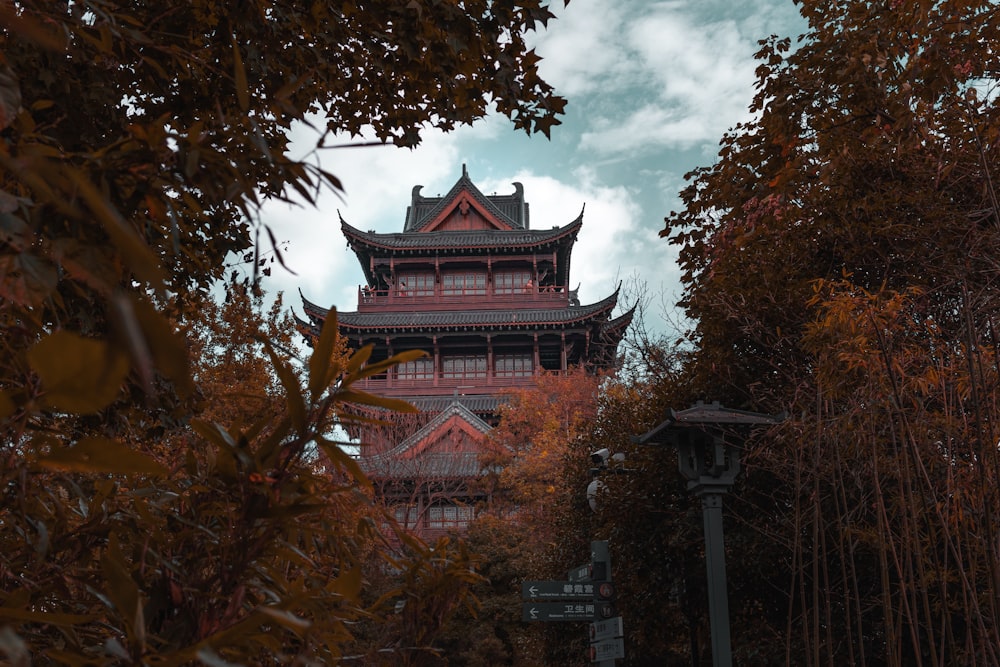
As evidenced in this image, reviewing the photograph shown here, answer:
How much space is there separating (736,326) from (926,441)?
2892mm

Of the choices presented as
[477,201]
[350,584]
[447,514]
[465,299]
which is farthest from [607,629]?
[477,201]

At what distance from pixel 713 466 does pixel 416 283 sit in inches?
852

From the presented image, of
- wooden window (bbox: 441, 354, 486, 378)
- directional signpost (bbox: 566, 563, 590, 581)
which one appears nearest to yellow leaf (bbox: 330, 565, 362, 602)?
directional signpost (bbox: 566, 563, 590, 581)

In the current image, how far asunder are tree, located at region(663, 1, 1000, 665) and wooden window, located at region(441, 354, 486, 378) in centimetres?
1687

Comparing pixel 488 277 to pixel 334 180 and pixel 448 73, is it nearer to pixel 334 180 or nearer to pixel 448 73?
pixel 448 73

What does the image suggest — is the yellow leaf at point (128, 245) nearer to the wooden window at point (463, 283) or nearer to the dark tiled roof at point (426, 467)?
the dark tiled roof at point (426, 467)

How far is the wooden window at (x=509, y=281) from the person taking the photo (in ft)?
84.1

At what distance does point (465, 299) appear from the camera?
25.2m

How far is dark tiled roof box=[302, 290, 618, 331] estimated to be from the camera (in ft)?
77.3

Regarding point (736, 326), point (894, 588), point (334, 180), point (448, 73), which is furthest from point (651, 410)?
point (334, 180)

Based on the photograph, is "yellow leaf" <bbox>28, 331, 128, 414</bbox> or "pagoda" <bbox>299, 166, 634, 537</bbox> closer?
"yellow leaf" <bbox>28, 331, 128, 414</bbox>

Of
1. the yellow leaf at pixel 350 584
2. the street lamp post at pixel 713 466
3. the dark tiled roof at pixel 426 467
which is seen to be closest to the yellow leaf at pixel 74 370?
the yellow leaf at pixel 350 584

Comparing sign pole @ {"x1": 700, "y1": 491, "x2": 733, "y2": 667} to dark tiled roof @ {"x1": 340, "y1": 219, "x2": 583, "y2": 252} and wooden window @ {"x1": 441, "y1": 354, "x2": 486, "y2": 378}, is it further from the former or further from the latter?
dark tiled roof @ {"x1": 340, "y1": 219, "x2": 583, "y2": 252}

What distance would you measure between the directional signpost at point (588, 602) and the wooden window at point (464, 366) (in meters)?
18.5
